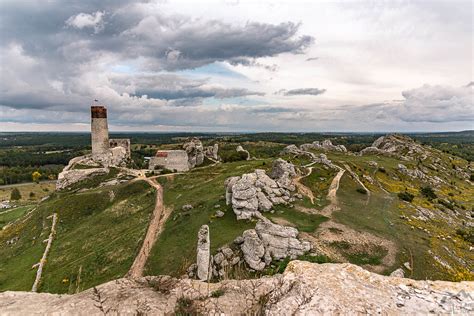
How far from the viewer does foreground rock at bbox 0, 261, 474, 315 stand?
29.1 ft

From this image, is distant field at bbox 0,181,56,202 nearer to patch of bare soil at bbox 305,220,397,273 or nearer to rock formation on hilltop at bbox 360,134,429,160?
patch of bare soil at bbox 305,220,397,273

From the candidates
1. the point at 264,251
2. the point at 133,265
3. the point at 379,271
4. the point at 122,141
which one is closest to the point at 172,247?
the point at 133,265

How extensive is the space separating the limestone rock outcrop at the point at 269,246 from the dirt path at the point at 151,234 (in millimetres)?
12114

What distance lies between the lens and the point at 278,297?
957cm

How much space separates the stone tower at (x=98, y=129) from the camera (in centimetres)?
8162

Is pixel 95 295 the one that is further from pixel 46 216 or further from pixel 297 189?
pixel 46 216

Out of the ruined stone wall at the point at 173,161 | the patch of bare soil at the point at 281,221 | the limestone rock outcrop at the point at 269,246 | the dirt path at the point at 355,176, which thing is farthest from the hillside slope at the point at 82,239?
the dirt path at the point at 355,176

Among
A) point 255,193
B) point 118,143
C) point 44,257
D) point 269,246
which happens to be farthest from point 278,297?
point 118,143

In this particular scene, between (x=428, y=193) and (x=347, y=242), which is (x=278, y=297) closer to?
(x=347, y=242)

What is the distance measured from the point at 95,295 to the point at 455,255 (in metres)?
38.7

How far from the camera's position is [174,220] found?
41031 mm

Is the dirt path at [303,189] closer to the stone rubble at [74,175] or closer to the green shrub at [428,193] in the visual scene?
the green shrub at [428,193]

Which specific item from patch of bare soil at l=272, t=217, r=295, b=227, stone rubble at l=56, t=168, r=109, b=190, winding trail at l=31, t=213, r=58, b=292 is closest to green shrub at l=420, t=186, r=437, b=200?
patch of bare soil at l=272, t=217, r=295, b=227

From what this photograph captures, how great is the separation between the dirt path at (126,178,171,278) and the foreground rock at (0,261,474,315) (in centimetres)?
2036
